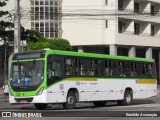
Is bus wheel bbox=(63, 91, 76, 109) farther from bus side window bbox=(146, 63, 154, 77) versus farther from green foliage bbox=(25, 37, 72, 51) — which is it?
green foliage bbox=(25, 37, 72, 51)

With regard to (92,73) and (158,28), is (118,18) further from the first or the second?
(92,73)

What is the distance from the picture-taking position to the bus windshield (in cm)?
2241

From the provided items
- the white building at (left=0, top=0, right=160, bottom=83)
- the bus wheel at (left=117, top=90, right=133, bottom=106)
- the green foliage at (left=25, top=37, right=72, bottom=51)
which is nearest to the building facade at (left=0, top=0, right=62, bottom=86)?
the white building at (left=0, top=0, right=160, bottom=83)

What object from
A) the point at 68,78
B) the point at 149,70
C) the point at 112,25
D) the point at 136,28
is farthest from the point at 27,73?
the point at 136,28

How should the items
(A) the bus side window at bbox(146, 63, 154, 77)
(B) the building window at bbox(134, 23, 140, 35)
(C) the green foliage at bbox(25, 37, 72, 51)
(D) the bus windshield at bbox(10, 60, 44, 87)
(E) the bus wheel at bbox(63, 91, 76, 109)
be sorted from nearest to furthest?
(D) the bus windshield at bbox(10, 60, 44, 87) < (E) the bus wheel at bbox(63, 91, 76, 109) < (A) the bus side window at bbox(146, 63, 154, 77) < (C) the green foliage at bbox(25, 37, 72, 51) < (B) the building window at bbox(134, 23, 140, 35)

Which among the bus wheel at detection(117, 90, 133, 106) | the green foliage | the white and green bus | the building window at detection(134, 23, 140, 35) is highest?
the building window at detection(134, 23, 140, 35)

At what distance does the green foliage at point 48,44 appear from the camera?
56419 mm

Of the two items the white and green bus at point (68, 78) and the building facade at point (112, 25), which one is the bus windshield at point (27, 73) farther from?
the building facade at point (112, 25)

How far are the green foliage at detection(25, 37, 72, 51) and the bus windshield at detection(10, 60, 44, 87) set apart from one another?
3244 cm

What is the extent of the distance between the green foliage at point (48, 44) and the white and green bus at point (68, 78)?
94.9 feet

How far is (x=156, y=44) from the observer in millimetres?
70438

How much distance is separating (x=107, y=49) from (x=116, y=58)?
4190cm

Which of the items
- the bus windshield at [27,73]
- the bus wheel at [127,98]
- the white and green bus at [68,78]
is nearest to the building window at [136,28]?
the white and green bus at [68,78]

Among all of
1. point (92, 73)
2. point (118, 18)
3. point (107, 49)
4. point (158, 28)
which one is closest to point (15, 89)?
A: point (92, 73)
